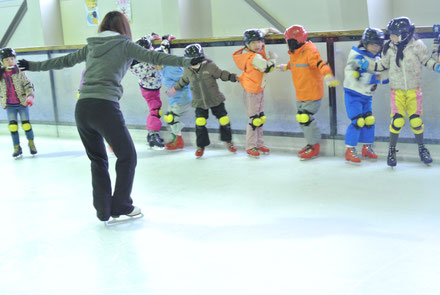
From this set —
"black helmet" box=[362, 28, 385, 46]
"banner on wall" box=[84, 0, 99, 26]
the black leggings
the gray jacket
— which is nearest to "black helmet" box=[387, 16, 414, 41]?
"black helmet" box=[362, 28, 385, 46]

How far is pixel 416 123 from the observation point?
5578mm

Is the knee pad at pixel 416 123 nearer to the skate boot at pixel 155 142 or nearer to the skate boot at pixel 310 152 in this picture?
the skate boot at pixel 310 152

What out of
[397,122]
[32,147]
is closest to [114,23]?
[397,122]

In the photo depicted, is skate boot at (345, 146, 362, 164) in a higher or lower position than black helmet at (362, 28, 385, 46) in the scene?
lower

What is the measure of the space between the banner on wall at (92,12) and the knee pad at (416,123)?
7897 mm

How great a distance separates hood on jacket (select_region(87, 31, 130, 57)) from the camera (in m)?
4.39

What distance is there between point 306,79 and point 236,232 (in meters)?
2.44

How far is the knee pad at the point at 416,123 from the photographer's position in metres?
5.57

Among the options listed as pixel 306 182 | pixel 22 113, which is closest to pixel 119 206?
pixel 306 182

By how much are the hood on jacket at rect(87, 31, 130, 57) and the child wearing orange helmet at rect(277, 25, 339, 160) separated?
225 cm

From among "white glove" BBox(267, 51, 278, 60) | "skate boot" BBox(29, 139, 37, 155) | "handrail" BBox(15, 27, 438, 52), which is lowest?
"skate boot" BBox(29, 139, 37, 155)

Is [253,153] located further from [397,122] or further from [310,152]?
[397,122]

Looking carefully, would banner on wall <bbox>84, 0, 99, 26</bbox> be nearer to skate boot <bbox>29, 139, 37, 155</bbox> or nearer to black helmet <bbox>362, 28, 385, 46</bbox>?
skate boot <bbox>29, 139, 37, 155</bbox>

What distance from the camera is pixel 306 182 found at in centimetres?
551
